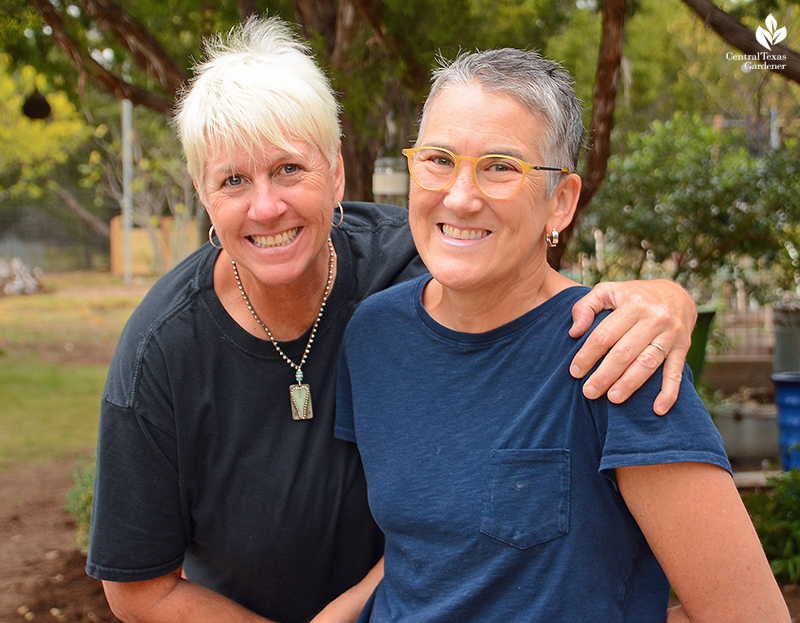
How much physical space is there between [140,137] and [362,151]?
15809mm

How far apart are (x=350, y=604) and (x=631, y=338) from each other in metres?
1.11

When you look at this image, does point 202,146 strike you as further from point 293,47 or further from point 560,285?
point 560,285

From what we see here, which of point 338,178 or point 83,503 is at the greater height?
point 338,178

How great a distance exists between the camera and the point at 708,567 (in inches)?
57.9

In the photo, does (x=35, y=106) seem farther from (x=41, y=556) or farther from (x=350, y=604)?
(x=350, y=604)

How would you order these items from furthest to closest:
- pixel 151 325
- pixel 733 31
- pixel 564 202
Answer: pixel 733 31
pixel 151 325
pixel 564 202

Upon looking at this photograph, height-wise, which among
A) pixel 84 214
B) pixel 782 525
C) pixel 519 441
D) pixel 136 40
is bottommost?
pixel 84 214

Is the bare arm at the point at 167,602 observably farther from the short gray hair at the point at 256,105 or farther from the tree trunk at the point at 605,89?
the tree trunk at the point at 605,89

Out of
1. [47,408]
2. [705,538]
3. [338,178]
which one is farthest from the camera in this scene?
[47,408]

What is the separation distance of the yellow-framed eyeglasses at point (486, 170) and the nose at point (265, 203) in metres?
0.47

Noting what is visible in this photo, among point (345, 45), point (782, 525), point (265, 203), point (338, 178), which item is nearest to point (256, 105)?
point (265, 203)

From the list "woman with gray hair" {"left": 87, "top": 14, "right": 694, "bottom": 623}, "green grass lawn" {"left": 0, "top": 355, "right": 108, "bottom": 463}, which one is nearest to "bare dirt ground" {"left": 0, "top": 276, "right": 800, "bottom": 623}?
"green grass lawn" {"left": 0, "top": 355, "right": 108, "bottom": 463}

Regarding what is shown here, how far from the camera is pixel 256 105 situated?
6.49ft

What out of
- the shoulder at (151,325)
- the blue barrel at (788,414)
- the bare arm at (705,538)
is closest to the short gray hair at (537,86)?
the bare arm at (705,538)
